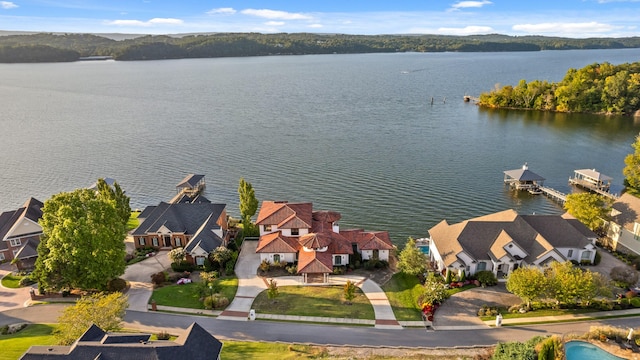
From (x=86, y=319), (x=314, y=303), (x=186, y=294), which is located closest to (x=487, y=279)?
(x=314, y=303)

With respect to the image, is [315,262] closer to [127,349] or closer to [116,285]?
[127,349]

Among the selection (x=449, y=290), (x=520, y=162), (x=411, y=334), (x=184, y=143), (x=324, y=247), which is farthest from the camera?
(x=184, y=143)

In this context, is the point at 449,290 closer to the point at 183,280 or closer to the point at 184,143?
the point at 183,280

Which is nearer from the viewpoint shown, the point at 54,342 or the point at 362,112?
the point at 54,342

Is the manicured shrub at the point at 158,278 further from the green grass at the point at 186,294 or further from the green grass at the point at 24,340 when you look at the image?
the green grass at the point at 24,340

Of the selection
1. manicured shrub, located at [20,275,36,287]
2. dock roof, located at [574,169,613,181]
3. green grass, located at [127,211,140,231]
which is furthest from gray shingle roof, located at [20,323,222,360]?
dock roof, located at [574,169,613,181]

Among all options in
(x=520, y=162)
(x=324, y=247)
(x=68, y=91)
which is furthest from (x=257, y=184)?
(x=68, y=91)
